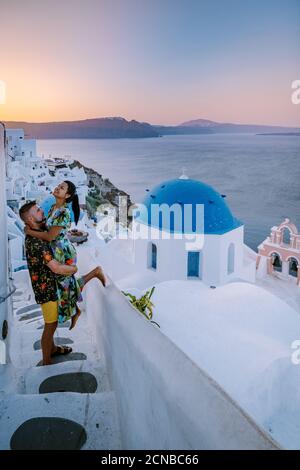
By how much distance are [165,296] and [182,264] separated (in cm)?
241

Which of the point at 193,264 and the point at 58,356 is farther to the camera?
the point at 193,264

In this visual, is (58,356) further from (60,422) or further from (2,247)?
(2,247)

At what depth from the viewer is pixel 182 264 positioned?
8.15 m

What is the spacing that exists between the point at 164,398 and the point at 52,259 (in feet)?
3.67

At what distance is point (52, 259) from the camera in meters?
2.26

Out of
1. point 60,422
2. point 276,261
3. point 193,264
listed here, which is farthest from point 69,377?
point 276,261

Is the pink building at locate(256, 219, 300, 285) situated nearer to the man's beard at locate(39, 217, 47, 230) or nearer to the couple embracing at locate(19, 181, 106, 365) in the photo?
the couple embracing at locate(19, 181, 106, 365)

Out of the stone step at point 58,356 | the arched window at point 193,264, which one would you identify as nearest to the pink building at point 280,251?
the arched window at point 193,264

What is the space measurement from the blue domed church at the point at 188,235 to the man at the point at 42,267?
A: 5.72m

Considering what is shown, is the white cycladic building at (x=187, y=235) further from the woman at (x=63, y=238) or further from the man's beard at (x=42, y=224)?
the man's beard at (x=42, y=224)

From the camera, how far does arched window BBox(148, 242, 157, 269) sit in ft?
27.9

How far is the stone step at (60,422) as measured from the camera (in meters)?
1.81

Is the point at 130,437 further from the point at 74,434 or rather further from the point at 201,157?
the point at 201,157
